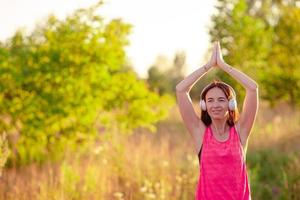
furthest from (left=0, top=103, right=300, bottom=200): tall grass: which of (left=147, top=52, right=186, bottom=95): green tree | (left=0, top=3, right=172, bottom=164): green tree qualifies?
(left=147, top=52, right=186, bottom=95): green tree

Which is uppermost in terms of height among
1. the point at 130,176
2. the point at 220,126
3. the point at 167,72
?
the point at 167,72

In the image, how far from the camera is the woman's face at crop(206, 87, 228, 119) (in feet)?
12.8

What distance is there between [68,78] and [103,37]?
2.76 ft

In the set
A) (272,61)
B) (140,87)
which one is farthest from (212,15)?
(140,87)

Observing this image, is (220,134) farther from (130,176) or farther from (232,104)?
(130,176)

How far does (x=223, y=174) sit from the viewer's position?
3.74 metres

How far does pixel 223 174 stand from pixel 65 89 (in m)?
6.11

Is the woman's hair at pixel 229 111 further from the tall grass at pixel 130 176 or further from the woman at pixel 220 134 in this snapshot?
the tall grass at pixel 130 176

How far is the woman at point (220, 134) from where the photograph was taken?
3738 millimetres

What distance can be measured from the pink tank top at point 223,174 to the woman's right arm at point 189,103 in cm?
20

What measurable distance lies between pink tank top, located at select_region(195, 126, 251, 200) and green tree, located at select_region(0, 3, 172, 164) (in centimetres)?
583

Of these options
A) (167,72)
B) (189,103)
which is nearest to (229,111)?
(189,103)

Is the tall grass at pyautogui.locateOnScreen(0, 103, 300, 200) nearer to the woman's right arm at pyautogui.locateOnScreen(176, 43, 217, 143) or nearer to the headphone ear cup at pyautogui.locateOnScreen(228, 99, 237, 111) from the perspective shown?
the woman's right arm at pyautogui.locateOnScreen(176, 43, 217, 143)

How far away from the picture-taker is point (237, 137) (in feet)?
12.7
